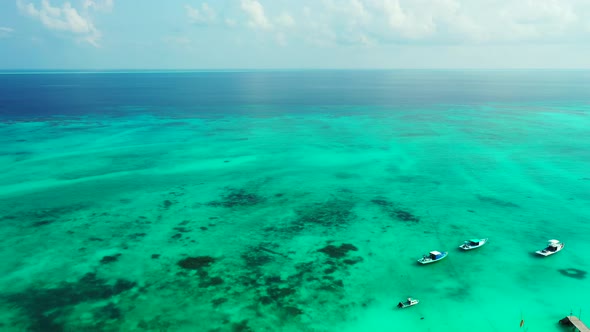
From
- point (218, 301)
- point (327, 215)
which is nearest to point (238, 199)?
Result: point (327, 215)

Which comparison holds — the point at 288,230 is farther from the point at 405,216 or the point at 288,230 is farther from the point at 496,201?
the point at 496,201

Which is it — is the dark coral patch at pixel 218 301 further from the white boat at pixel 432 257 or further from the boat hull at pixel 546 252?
the boat hull at pixel 546 252

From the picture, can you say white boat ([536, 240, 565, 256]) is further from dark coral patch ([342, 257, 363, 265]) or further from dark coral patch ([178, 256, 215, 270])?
dark coral patch ([178, 256, 215, 270])

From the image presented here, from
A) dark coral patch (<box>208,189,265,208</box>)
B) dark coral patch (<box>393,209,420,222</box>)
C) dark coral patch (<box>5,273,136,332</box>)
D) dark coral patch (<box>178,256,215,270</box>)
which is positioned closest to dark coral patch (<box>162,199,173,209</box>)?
dark coral patch (<box>208,189,265,208</box>)

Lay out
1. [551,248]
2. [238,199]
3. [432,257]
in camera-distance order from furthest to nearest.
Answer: [238,199], [551,248], [432,257]

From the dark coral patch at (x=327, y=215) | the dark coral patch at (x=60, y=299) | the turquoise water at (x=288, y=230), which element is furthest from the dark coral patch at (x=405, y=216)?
the dark coral patch at (x=60, y=299)

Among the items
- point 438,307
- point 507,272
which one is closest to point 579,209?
point 507,272

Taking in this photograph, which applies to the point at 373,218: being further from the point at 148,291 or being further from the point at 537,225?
the point at 148,291
